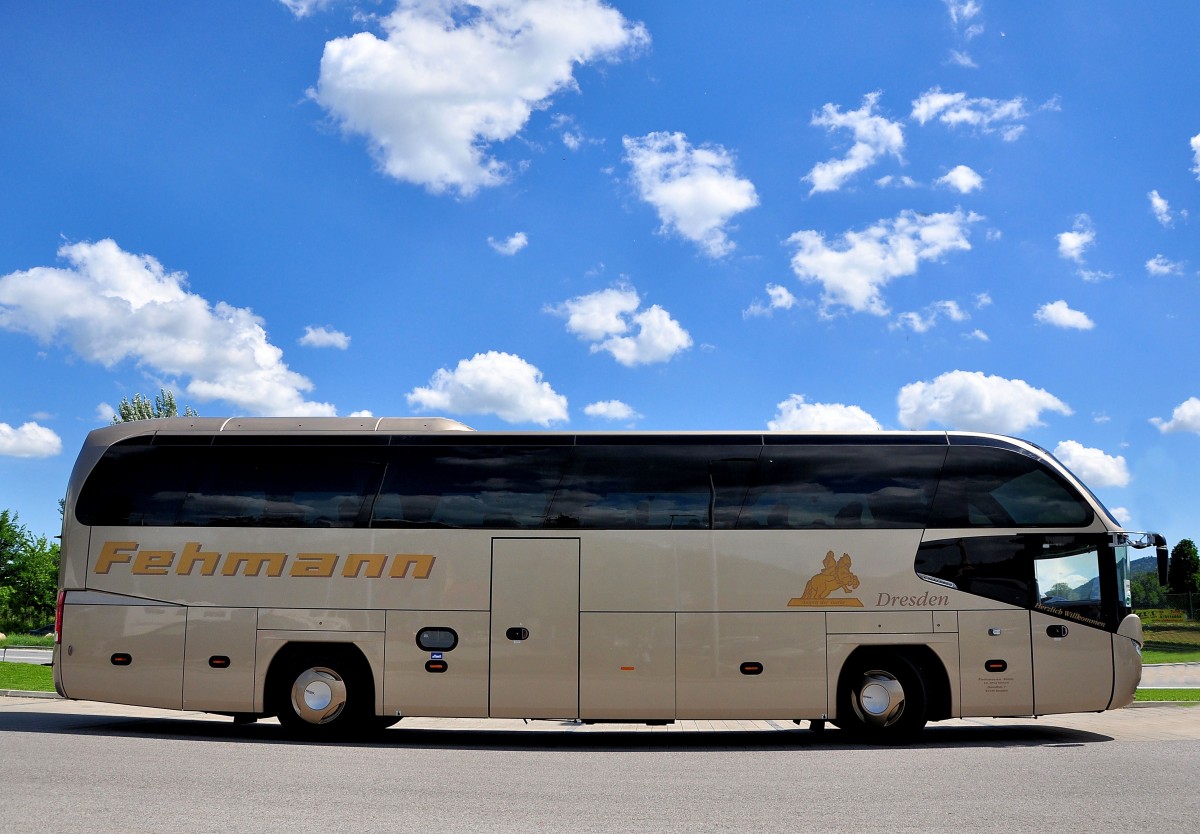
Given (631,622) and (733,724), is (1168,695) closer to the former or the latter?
(733,724)

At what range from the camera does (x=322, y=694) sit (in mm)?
11727

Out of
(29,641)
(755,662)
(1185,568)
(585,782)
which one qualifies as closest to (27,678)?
(755,662)

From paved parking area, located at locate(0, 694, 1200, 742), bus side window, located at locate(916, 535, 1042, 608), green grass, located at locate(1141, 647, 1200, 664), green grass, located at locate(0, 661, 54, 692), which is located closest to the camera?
bus side window, located at locate(916, 535, 1042, 608)

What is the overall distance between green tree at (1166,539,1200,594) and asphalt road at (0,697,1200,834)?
6479cm

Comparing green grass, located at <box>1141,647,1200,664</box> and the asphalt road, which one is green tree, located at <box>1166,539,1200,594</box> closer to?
green grass, located at <box>1141,647,1200,664</box>

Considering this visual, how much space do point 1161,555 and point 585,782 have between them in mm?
8028

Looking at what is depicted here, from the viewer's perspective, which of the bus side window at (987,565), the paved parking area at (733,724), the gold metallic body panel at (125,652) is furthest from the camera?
the paved parking area at (733,724)

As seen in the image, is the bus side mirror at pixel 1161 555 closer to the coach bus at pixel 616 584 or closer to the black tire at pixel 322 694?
the coach bus at pixel 616 584

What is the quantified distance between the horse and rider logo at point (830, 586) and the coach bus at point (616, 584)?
0.09 ft

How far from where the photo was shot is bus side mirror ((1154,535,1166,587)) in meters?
11.8

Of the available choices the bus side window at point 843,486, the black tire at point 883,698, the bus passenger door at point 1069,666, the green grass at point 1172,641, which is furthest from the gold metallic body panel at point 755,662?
the green grass at point 1172,641

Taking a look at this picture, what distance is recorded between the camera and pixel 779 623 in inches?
451

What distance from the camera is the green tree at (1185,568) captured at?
2655 inches

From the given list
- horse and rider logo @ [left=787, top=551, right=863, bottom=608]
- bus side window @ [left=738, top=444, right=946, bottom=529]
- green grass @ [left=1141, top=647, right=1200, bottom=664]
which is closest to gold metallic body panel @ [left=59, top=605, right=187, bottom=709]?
bus side window @ [left=738, top=444, right=946, bottom=529]
